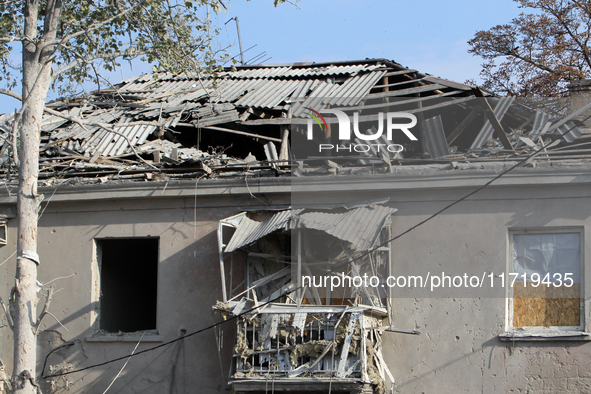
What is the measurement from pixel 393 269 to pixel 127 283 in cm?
528

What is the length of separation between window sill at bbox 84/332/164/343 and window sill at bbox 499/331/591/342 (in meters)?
4.81

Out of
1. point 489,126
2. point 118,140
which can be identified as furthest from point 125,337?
point 489,126

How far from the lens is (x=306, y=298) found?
28.9 feet

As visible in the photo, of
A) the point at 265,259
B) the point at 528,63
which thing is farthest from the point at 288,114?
the point at 528,63

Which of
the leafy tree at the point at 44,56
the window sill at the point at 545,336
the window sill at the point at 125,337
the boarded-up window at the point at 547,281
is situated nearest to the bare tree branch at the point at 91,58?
the leafy tree at the point at 44,56

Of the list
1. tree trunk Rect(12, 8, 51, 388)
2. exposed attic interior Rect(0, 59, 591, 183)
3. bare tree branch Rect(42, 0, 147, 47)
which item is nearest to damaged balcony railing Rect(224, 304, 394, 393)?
exposed attic interior Rect(0, 59, 591, 183)

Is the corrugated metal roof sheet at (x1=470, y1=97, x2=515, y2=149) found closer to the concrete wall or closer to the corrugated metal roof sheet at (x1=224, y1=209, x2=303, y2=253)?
the concrete wall

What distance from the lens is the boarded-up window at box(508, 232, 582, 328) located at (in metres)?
8.41

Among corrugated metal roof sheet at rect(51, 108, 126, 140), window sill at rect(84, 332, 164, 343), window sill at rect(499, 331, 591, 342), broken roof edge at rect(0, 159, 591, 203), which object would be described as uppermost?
corrugated metal roof sheet at rect(51, 108, 126, 140)

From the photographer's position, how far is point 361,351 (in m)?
7.67

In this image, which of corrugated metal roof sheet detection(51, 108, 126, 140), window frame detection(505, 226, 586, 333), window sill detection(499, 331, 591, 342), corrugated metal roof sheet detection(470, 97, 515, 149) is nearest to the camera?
window sill detection(499, 331, 591, 342)

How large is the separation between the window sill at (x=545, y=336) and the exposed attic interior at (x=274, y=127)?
242 cm

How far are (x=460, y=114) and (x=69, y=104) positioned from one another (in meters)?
7.62

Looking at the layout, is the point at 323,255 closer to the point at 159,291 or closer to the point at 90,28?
the point at 159,291
